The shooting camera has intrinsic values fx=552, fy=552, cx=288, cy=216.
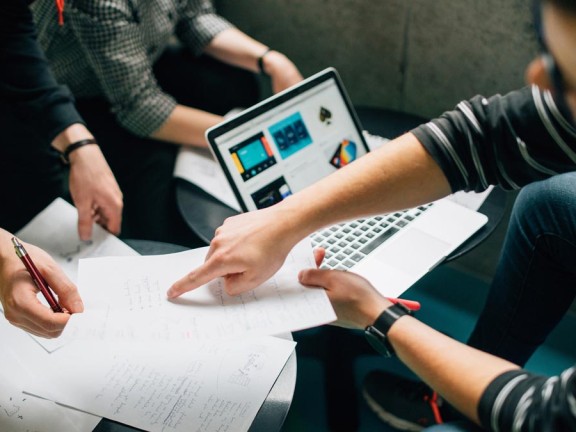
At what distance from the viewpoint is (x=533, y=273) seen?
3.61ft

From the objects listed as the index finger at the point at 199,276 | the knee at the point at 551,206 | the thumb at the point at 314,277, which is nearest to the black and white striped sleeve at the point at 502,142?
the knee at the point at 551,206

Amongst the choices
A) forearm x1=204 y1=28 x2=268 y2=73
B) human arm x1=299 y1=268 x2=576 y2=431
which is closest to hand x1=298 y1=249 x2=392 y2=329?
human arm x1=299 y1=268 x2=576 y2=431

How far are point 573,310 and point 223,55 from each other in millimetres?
1293

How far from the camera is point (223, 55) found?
5.32ft

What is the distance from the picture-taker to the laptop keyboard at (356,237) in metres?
1.04

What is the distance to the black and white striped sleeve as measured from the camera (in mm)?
860

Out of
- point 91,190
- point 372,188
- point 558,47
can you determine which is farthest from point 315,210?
point 91,190

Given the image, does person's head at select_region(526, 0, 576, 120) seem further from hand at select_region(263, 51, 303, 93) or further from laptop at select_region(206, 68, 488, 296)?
hand at select_region(263, 51, 303, 93)

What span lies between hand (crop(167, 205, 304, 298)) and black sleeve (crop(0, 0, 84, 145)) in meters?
0.57

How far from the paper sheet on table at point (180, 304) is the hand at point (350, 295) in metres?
0.02

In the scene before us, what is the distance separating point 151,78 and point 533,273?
3.34 feet

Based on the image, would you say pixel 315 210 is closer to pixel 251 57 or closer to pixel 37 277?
pixel 37 277

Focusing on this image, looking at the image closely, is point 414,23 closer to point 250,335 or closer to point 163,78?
point 163,78

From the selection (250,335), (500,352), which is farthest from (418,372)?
(500,352)
